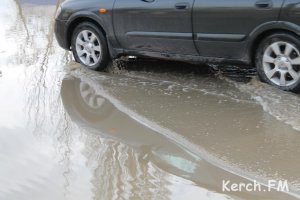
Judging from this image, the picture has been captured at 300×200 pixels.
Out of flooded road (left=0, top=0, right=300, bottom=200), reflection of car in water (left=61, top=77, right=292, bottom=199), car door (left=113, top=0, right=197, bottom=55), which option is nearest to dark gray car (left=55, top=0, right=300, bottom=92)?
car door (left=113, top=0, right=197, bottom=55)

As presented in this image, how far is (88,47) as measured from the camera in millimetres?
7434

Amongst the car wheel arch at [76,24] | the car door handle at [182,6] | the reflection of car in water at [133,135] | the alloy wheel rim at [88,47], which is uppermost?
the car door handle at [182,6]

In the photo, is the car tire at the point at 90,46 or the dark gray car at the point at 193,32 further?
the car tire at the point at 90,46

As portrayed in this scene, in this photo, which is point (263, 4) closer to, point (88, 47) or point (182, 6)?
point (182, 6)

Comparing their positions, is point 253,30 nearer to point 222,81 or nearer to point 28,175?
point 222,81

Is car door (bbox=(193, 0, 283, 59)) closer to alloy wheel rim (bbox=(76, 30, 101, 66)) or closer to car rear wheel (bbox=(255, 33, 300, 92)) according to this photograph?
car rear wheel (bbox=(255, 33, 300, 92))

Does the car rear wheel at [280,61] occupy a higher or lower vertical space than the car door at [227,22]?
lower

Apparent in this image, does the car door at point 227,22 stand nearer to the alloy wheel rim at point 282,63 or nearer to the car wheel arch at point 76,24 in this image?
the alloy wheel rim at point 282,63

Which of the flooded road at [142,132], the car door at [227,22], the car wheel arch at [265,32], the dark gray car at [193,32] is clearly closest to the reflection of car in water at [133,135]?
the flooded road at [142,132]

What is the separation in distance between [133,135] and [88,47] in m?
2.68

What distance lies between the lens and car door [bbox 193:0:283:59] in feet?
18.4

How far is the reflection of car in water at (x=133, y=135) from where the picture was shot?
420 cm

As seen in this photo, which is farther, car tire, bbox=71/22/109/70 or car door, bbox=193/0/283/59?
car tire, bbox=71/22/109/70

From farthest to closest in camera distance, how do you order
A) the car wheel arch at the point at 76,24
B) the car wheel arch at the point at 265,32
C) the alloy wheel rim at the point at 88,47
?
the alloy wheel rim at the point at 88,47 → the car wheel arch at the point at 76,24 → the car wheel arch at the point at 265,32
